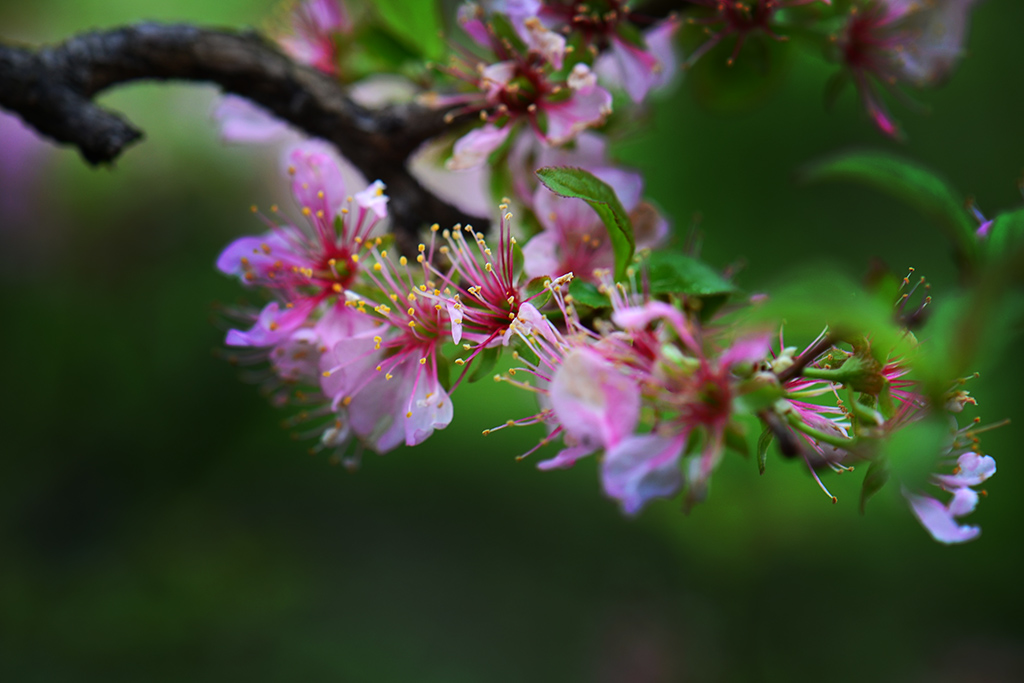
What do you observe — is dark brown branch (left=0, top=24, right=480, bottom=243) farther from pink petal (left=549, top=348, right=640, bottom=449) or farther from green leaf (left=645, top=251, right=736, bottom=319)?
pink petal (left=549, top=348, right=640, bottom=449)

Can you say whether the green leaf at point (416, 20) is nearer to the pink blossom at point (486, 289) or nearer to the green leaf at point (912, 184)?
the pink blossom at point (486, 289)

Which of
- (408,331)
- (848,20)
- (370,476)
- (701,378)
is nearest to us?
(701,378)

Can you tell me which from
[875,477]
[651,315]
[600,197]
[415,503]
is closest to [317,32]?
[600,197]

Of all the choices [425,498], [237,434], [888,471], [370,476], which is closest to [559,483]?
[425,498]

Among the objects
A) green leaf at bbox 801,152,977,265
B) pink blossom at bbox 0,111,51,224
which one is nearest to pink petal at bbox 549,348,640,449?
green leaf at bbox 801,152,977,265

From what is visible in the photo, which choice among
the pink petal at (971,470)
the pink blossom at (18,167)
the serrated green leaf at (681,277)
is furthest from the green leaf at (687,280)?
the pink blossom at (18,167)

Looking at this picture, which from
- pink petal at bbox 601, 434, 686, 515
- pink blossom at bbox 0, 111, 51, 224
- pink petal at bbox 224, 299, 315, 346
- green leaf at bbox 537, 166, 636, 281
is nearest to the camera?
pink petal at bbox 601, 434, 686, 515

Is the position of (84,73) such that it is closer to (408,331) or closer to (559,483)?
(408,331)
